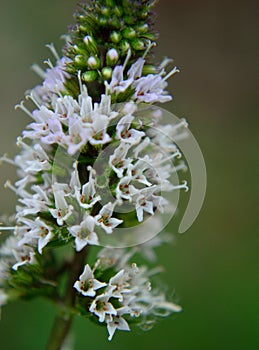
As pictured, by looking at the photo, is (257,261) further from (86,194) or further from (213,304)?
(86,194)

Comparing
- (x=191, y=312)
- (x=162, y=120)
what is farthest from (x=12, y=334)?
(x=162, y=120)

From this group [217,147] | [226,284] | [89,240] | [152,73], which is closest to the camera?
[89,240]

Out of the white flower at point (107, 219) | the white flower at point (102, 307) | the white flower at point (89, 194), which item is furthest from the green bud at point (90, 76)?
the white flower at point (102, 307)

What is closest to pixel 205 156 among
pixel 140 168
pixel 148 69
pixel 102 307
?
pixel 148 69

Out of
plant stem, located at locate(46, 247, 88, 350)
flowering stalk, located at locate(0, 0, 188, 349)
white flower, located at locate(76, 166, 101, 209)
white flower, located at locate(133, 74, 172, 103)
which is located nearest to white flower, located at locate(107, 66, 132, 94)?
flowering stalk, located at locate(0, 0, 188, 349)

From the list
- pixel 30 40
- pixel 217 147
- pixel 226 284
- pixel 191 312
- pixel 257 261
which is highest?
pixel 30 40

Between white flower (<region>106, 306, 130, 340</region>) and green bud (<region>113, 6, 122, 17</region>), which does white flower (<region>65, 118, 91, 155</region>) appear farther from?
white flower (<region>106, 306, 130, 340</region>)

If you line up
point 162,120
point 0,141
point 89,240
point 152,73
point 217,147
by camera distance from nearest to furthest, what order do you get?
point 89,240, point 152,73, point 162,120, point 0,141, point 217,147

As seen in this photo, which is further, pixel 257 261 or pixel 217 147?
pixel 217 147
